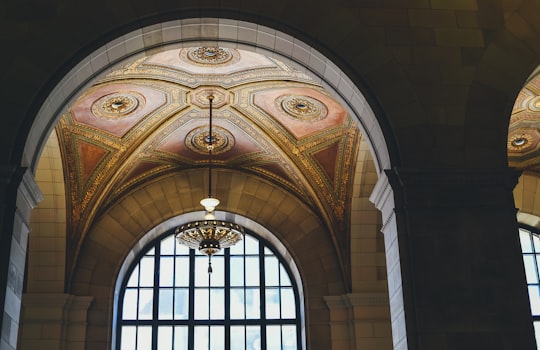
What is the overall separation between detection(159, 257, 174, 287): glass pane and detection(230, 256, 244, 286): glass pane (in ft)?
3.69

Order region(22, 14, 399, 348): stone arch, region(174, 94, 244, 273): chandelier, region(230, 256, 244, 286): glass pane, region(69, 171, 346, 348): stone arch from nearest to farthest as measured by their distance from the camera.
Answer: region(22, 14, 399, 348): stone arch, region(174, 94, 244, 273): chandelier, region(69, 171, 346, 348): stone arch, region(230, 256, 244, 286): glass pane

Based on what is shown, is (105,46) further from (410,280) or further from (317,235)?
(317,235)

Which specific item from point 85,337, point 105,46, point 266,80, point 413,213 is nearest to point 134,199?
point 85,337

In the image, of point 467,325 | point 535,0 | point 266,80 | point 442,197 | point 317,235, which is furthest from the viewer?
point 317,235

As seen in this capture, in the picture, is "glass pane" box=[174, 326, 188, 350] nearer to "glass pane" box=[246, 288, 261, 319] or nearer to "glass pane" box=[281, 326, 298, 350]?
"glass pane" box=[246, 288, 261, 319]

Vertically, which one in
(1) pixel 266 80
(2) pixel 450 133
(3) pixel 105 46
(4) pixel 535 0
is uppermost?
(1) pixel 266 80

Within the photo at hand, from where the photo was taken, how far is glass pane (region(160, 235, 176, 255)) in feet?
46.7

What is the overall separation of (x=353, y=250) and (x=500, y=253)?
603 cm

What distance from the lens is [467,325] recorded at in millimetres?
6902

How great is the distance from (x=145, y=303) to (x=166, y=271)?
2.32 feet

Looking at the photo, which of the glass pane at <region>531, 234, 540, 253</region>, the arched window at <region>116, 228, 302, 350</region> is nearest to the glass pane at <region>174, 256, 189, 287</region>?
the arched window at <region>116, 228, 302, 350</region>

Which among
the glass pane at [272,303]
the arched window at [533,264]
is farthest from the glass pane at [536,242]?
the glass pane at [272,303]

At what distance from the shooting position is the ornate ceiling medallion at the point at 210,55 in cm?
1095

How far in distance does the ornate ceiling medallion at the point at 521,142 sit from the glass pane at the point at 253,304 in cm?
545
